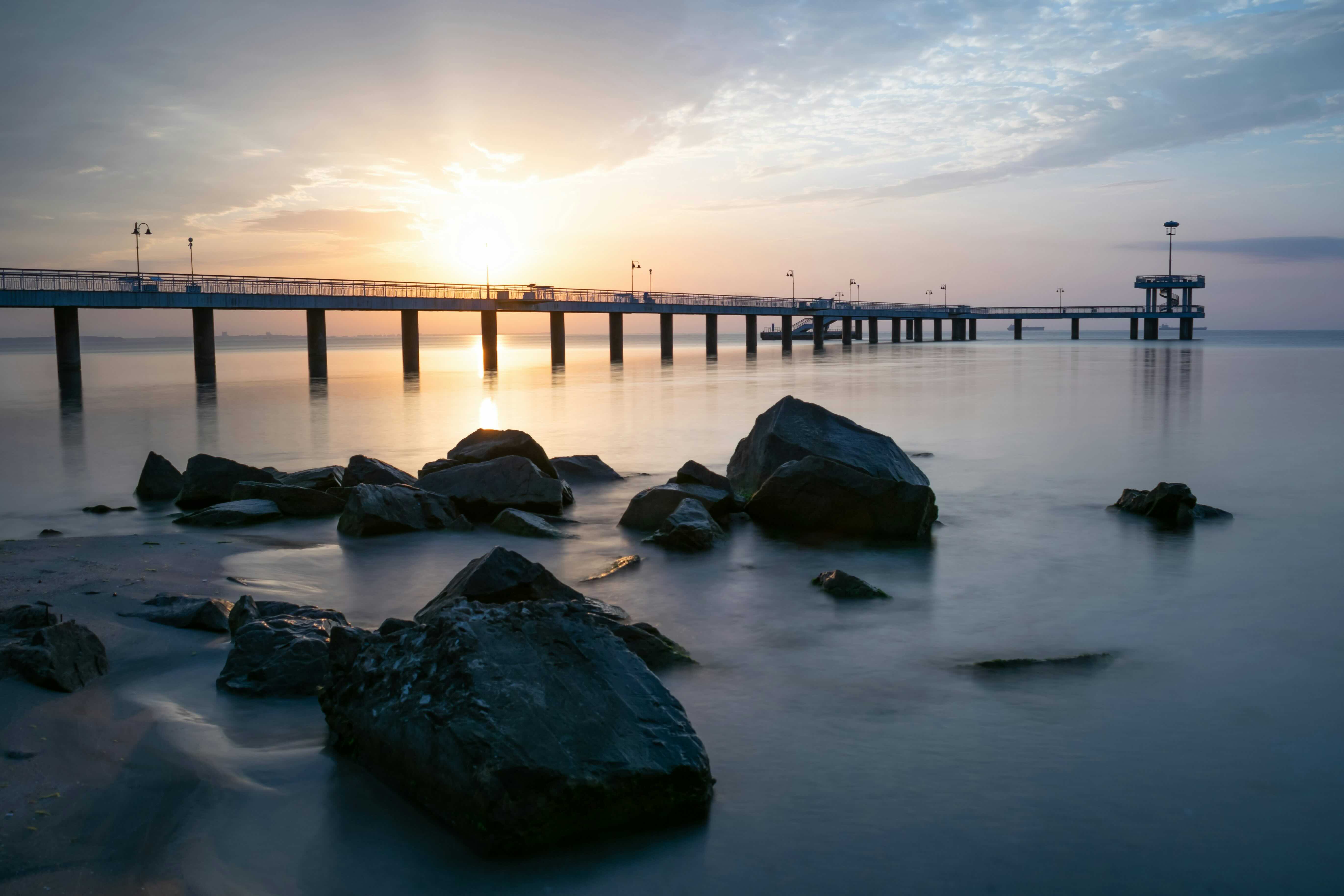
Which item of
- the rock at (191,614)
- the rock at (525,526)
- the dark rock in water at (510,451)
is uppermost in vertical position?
the dark rock in water at (510,451)

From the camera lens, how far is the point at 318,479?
47.8ft

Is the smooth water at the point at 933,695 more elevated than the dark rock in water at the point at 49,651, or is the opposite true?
the dark rock in water at the point at 49,651

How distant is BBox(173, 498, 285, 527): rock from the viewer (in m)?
12.7

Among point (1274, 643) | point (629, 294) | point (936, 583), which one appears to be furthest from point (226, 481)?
point (629, 294)

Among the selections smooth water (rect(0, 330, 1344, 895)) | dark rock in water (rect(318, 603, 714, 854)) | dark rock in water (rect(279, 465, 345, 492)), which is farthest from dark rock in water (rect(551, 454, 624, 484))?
dark rock in water (rect(318, 603, 714, 854))

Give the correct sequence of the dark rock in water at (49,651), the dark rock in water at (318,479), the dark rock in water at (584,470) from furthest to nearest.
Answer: the dark rock in water at (584,470) < the dark rock in water at (318,479) < the dark rock in water at (49,651)

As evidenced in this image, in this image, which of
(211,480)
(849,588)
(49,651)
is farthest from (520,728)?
(211,480)

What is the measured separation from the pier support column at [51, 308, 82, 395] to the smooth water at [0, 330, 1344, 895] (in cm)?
2755

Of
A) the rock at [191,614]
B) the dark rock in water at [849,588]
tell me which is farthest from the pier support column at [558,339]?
the rock at [191,614]

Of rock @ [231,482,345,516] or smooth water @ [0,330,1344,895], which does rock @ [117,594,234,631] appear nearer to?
smooth water @ [0,330,1344,895]

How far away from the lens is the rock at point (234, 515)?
12.7 m

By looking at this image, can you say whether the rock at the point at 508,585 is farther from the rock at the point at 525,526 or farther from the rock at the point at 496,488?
the rock at the point at 496,488

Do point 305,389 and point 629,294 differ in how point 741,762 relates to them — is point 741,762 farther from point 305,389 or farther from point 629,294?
point 629,294

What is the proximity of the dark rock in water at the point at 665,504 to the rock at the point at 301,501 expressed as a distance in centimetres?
412
